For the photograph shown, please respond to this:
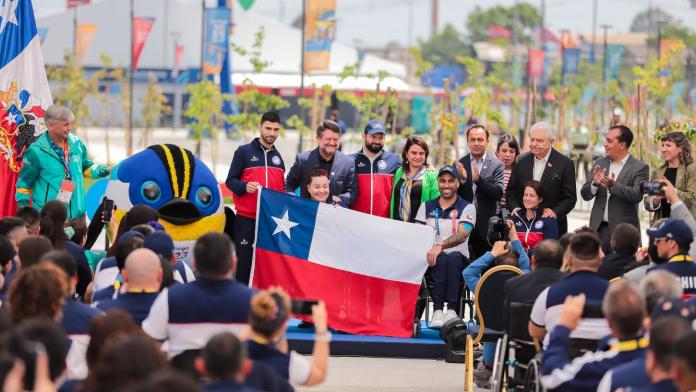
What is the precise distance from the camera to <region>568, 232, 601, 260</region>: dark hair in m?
8.93

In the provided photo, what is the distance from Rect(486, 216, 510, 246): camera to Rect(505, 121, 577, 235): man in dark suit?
864 millimetres

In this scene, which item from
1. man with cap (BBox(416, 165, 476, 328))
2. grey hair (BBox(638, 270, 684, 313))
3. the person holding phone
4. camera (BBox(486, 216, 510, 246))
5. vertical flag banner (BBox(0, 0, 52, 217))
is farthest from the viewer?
vertical flag banner (BBox(0, 0, 52, 217))

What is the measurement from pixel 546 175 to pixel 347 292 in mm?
2179

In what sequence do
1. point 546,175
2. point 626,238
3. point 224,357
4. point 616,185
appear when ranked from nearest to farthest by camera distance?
1. point 224,357
2. point 626,238
3. point 616,185
4. point 546,175

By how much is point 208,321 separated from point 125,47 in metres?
76.9

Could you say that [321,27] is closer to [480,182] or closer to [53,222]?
[480,182]

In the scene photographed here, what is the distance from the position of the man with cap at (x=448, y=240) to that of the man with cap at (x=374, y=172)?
80cm

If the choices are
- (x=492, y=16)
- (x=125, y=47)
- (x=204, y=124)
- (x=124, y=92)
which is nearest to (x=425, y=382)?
(x=204, y=124)

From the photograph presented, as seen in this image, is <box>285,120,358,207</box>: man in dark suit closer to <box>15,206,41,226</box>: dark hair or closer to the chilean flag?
the chilean flag

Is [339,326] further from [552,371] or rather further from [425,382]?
[552,371]

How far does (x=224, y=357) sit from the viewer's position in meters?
6.01

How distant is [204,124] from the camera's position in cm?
3631

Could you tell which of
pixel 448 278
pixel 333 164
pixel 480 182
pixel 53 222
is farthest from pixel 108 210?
pixel 480 182

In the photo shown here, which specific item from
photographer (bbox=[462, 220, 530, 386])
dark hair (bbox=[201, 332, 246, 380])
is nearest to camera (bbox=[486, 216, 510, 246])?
photographer (bbox=[462, 220, 530, 386])
